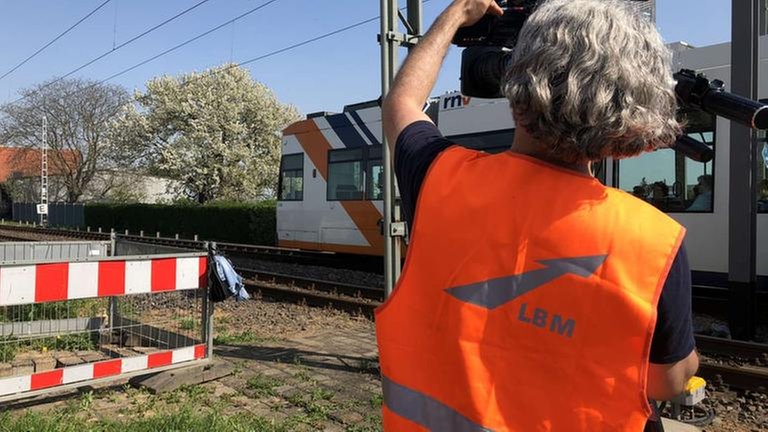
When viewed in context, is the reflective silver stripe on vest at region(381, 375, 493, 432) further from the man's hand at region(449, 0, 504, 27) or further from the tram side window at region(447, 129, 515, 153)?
the tram side window at region(447, 129, 515, 153)

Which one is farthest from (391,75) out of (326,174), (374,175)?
(326,174)

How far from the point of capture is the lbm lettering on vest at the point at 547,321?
3.63 feet

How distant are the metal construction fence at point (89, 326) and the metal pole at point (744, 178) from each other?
6061mm

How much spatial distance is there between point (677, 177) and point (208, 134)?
32.3m

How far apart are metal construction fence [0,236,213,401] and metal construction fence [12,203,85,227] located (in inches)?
1399

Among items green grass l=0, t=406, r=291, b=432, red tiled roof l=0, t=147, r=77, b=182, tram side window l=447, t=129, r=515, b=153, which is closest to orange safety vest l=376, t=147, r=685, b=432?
green grass l=0, t=406, r=291, b=432

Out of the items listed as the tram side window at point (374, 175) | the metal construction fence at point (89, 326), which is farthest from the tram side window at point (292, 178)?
the metal construction fence at point (89, 326)

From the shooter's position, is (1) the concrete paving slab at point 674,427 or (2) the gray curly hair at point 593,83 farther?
(1) the concrete paving slab at point 674,427

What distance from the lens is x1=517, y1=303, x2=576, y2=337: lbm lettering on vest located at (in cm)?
111

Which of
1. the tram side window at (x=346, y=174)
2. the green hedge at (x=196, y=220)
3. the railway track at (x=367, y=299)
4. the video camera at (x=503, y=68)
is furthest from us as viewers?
the green hedge at (x=196, y=220)

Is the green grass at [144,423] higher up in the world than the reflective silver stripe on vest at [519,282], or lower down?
lower down

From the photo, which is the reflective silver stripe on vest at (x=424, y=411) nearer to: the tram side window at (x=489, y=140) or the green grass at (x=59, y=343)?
the green grass at (x=59, y=343)

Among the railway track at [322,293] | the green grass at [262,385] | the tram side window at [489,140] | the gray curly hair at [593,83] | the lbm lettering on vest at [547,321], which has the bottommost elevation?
the green grass at [262,385]

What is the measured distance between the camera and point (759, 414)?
5039 mm
